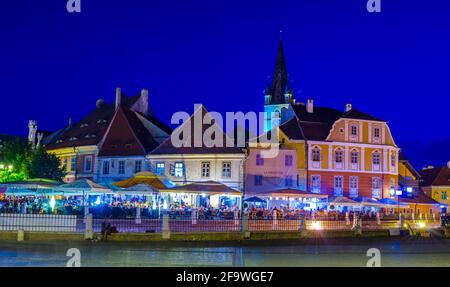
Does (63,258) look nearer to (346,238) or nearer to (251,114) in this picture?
(346,238)

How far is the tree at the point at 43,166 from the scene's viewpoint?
5550 centimetres

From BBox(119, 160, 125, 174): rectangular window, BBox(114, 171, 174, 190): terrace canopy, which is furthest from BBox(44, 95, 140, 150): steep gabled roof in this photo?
BBox(114, 171, 174, 190): terrace canopy

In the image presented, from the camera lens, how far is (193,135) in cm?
5484

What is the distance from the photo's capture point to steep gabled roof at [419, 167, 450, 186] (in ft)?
270

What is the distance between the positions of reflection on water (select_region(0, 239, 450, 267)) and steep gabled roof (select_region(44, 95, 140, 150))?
32369 mm

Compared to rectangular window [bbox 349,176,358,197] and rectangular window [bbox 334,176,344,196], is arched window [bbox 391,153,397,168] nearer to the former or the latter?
rectangular window [bbox 349,176,358,197]

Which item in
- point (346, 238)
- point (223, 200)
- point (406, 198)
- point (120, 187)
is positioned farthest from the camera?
point (406, 198)

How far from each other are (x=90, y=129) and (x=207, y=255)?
4141cm

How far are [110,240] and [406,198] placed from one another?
42.8m

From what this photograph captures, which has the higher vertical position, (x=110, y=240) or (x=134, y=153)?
(x=134, y=153)

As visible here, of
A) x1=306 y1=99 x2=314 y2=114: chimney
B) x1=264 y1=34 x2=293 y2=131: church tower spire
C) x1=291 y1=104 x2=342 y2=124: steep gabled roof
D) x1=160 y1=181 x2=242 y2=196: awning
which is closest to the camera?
x1=160 y1=181 x2=242 y2=196: awning

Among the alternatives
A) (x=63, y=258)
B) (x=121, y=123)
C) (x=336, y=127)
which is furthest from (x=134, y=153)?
(x=63, y=258)

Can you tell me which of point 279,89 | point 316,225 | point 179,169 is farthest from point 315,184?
point 279,89

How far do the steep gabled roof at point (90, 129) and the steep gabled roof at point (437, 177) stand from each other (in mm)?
38446
